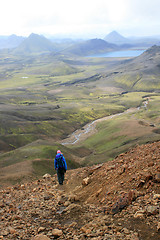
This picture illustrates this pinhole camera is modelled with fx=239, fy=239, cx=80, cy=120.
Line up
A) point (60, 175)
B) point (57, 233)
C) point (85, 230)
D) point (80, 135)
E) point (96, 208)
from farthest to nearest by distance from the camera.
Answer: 1. point (80, 135)
2. point (60, 175)
3. point (96, 208)
4. point (57, 233)
5. point (85, 230)

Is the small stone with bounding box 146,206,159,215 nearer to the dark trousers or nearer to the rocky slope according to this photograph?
the rocky slope

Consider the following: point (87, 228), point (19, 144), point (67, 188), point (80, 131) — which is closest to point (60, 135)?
point (80, 131)

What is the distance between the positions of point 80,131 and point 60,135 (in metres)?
15.2

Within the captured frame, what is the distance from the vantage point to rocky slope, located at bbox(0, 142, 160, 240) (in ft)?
39.5

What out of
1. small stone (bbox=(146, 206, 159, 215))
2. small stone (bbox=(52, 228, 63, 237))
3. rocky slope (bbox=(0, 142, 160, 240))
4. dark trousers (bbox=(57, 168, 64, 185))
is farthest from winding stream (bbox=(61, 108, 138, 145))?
small stone (bbox=(146, 206, 159, 215))

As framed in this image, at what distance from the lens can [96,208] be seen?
15.1 metres

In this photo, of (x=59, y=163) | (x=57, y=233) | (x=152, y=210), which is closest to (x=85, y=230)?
(x=57, y=233)

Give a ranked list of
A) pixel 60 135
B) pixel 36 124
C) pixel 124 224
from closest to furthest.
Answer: pixel 124 224 → pixel 60 135 → pixel 36 124

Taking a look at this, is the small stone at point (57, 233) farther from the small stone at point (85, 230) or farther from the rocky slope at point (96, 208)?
the small stone at point (85, 230)

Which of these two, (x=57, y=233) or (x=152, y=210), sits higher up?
(x=152, y=210)

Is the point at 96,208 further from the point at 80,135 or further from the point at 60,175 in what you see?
the point at 80,135

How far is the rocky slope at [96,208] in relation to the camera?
1203 cm

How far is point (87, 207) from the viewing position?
15.6m

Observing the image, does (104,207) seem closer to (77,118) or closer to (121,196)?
(121,196)
